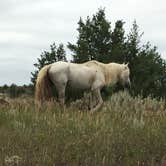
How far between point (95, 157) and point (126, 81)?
37.0 ft

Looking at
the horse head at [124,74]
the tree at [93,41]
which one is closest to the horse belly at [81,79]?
the horse head at [124,74]

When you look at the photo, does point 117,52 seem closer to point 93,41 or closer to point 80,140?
point 93,41

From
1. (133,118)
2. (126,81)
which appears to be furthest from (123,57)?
(133,118)

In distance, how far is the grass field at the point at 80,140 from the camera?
23.1 feet

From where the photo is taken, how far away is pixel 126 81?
60.0ft

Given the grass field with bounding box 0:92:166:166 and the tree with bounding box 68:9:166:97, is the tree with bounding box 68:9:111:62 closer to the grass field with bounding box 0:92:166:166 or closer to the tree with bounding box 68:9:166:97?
the tree with bounding box 68:9:166:97

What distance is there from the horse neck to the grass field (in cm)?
747

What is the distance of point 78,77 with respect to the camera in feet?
55.2

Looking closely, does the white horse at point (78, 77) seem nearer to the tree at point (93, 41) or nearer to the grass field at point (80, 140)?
the tree at point (93, 41)

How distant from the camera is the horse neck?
1752 centimetres

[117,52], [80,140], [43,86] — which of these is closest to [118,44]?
[117,52]

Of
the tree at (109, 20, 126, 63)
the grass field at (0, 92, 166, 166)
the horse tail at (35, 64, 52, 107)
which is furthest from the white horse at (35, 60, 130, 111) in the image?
the grass field at (0, 92, 166, 166)

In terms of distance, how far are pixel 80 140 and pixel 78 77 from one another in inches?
358

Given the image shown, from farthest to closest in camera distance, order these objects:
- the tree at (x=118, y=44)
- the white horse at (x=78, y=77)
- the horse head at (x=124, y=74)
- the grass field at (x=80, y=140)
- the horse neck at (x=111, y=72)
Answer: the tree at (x=118, y=44)
the horse head at (x=124, y=74)
the horse neck at (x=111, y=72)
the white horse at (x=78, y=77)
the grass field at (x=80, y=140)
